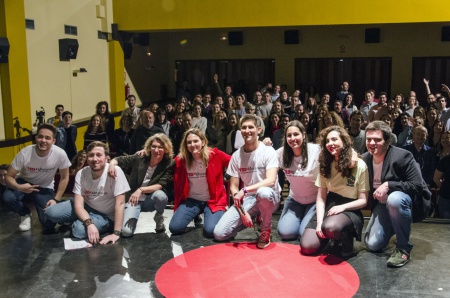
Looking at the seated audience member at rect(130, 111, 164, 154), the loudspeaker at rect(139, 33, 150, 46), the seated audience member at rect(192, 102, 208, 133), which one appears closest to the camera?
the seated audience member at rect(130, 111, 164, 154)

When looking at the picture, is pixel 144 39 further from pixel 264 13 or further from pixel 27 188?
pixel 27 188

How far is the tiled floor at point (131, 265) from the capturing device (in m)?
3.38

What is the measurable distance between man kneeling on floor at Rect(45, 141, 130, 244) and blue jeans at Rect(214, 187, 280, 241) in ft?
2.77

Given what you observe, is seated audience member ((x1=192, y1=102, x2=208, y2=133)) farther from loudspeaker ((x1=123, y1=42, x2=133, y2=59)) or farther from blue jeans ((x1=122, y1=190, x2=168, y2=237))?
loudspeaker ((x1=123, y1=42, x2=133, y2=59))

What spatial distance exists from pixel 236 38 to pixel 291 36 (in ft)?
4.36

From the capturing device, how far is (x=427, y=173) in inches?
211

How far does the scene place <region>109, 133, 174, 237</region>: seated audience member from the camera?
4.50 m

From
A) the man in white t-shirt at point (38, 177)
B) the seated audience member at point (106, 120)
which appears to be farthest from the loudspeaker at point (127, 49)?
the man in white t-shirt at point (38, 177)

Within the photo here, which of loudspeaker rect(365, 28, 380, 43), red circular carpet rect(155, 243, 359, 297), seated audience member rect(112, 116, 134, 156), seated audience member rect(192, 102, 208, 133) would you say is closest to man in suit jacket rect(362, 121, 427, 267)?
red circular carpet rect(155, 243, 359, 297)

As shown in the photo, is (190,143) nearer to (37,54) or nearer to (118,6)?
(37,54)

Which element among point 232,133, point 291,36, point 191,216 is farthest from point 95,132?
point 291,36

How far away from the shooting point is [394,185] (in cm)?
371

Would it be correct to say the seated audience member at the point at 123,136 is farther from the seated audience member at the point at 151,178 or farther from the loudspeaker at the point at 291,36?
the loudspeaker at the point at 291,36

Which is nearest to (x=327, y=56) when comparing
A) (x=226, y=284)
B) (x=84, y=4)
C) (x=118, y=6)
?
(x=118, y=6)
